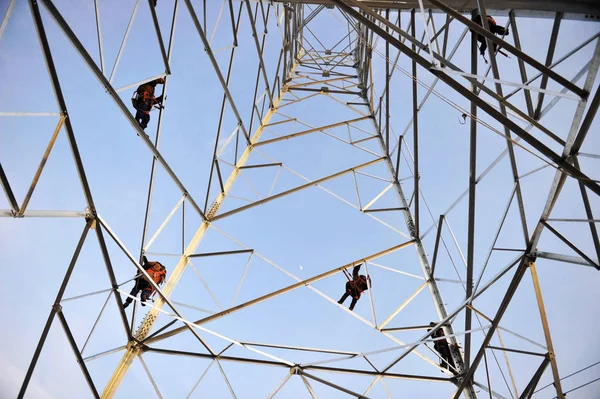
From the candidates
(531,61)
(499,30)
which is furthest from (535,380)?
(499,30)

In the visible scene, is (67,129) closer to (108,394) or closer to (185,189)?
(185,189)

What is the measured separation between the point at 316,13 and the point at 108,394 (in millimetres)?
20973

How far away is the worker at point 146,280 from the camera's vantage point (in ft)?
25.5

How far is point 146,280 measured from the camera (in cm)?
766

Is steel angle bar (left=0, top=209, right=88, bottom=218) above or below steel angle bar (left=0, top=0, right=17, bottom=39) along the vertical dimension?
below

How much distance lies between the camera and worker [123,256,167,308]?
7.77 metres

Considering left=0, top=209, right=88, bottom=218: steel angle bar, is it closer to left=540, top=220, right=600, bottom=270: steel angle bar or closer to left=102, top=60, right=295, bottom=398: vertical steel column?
left=102, top=60, right=295, bottom=398: vertical steel column

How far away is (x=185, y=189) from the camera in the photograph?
352 inches

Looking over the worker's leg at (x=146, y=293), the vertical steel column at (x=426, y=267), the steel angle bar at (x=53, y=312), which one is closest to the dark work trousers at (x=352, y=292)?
the vertical steel column at (x=426, y=267)

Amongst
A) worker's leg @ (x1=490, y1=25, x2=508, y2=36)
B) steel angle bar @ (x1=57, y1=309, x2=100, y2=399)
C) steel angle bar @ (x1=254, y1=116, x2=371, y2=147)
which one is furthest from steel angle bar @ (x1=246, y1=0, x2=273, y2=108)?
steel angle bar @ (x1=57, y1=309, x2=100, y2=399)

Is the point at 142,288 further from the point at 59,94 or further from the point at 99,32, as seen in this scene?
the point at 99,32

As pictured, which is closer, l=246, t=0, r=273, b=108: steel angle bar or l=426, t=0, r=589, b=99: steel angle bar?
l=426, t=0, r=589, b=99: steel angle bar

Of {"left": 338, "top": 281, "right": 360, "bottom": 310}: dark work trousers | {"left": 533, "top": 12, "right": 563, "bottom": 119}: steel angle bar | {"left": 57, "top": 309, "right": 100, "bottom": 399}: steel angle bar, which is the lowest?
{"left": 57, "top": 309, "right": 100, "bottom": 399}: steel angle bar

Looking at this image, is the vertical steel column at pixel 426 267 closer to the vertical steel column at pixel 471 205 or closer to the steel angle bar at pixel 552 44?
the vertical steel column at pixel 471 205
